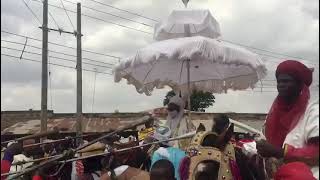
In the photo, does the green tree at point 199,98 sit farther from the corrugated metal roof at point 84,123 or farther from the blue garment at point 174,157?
the corrugated metal roof at point 84,123

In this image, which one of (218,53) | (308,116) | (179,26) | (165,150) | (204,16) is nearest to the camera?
(308,116)

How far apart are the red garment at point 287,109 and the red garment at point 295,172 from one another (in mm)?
207

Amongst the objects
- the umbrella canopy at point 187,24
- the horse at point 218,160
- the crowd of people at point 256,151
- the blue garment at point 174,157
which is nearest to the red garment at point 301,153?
the crowd of people at point 256,151

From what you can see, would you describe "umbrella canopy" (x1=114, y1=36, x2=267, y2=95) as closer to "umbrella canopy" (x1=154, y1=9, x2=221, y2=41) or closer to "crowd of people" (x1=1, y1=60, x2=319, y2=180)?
"umbrella canopy" (x1=154, y1=9, x2=221, y2=41)

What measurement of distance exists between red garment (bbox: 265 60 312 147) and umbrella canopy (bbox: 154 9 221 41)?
267 centimetres

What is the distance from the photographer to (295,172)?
2.59 metres

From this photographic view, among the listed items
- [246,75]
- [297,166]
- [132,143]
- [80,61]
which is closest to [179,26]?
[246,75]

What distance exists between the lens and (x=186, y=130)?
594cm

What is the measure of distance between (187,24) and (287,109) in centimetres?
323

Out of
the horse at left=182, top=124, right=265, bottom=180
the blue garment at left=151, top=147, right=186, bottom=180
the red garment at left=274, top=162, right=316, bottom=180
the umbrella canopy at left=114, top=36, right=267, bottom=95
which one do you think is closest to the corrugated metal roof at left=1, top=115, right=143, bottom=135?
the umbrella canopy at left=114, top=36, right=267, bottom=95

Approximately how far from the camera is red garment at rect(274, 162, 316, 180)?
249 cm

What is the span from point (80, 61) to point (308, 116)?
15558 mm

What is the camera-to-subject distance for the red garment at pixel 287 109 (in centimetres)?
287

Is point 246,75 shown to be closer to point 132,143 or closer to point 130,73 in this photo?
point 130,73
